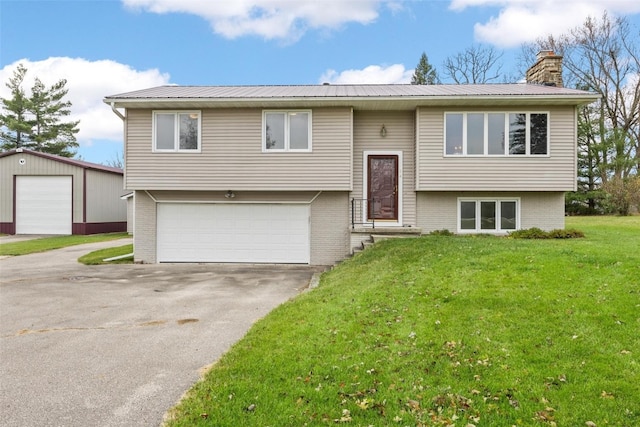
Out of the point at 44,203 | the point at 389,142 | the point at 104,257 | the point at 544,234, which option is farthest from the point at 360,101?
the point at 44,203

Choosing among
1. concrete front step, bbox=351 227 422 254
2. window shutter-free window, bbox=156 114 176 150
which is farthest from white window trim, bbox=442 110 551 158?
window shutter-free window, bbox=156 114 176 150

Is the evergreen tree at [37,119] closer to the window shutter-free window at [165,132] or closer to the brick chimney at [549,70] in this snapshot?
the window shutter-free window at [165,132]

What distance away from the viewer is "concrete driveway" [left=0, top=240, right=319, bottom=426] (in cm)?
357

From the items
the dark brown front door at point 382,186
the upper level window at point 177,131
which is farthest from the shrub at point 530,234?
the upper level window at point 177,131

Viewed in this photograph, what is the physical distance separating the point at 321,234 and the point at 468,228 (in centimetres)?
439

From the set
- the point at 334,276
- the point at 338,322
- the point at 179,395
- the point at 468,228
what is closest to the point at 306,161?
the point at 334,276

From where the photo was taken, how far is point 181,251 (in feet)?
41.8

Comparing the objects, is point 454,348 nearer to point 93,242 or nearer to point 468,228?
point 468,228

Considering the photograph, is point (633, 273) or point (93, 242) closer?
point (633, 273)

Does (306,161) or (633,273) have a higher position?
(306,161)

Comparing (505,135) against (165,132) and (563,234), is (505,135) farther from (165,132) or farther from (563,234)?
(165,132)

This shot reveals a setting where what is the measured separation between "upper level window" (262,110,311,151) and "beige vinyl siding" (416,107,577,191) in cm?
336

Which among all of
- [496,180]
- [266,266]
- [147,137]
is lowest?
[266,266]

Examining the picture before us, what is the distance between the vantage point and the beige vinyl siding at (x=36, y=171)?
71.2 ft
